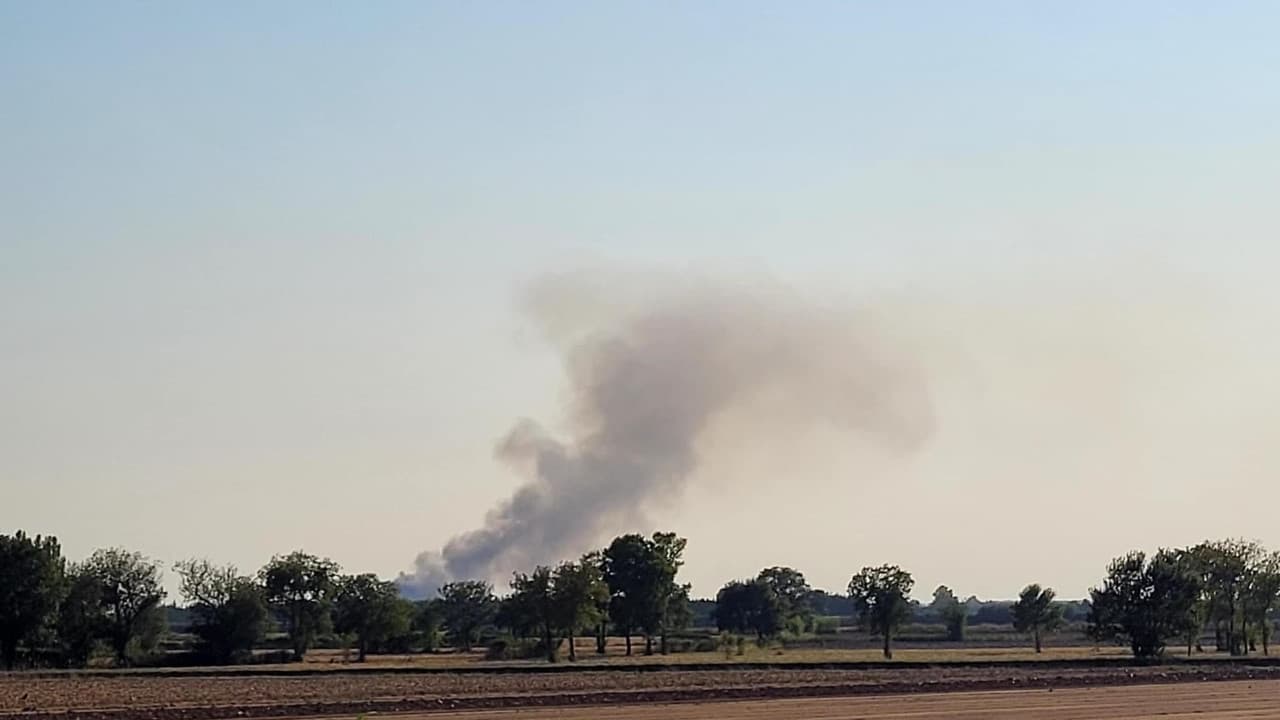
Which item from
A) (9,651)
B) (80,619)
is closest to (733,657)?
(80,619)

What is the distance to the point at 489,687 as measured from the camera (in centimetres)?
7125

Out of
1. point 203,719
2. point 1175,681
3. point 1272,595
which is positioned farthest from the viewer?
point 1272,595

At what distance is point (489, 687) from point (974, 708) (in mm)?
22462

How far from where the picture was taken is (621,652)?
14325cm

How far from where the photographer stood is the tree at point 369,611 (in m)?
140

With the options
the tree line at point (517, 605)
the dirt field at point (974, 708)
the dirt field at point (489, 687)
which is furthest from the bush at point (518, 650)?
the dirt field at point (974, 708)

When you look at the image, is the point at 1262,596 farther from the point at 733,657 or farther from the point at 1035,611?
the point at 733,657

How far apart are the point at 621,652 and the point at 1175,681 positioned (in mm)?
69795

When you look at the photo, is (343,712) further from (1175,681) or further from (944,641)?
(944,641)


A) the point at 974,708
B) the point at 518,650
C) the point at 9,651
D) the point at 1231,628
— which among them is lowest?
the point at 974,708

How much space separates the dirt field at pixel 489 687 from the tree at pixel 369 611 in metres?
44.5


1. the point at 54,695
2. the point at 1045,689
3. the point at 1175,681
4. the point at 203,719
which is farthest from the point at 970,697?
the point at 54,695

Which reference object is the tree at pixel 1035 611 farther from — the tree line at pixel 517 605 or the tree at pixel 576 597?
the tree at pixel 576 597

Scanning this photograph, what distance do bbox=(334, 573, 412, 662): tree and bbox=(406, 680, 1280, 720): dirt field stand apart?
268ft
